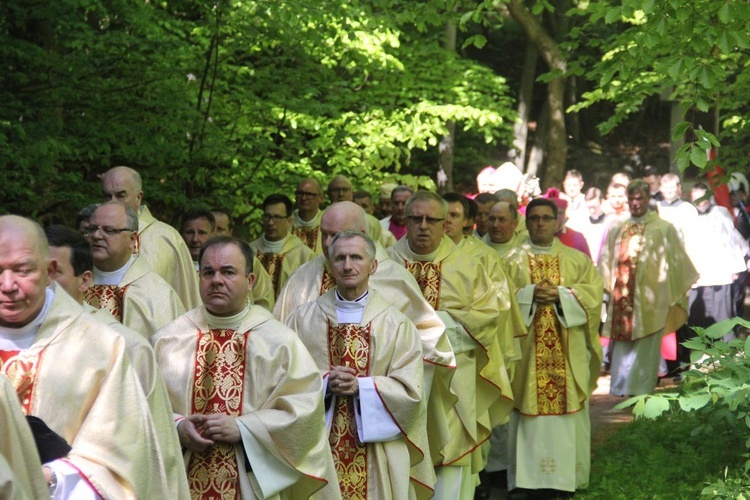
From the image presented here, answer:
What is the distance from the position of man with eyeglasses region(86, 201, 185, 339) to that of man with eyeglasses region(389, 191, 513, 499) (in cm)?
208

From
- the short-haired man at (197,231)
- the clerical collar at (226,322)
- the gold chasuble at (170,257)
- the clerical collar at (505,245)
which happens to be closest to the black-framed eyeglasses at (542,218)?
the clerical collar at (505,245)

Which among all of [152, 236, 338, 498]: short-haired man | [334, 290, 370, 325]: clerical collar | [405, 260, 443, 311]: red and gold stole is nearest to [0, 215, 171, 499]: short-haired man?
[152, 236, 338, 498]: short-haired man

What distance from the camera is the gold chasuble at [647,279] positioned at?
44.8ft

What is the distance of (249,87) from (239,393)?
7.30m

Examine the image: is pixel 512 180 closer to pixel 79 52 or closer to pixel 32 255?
pixel 79 52

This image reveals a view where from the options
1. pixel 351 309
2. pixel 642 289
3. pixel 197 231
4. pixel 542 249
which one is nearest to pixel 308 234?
pixel 197 231

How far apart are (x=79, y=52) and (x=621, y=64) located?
4462mm

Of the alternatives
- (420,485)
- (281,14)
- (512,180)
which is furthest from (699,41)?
(512,180)

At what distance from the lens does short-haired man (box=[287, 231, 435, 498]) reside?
257 inches

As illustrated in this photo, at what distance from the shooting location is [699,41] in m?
8.23

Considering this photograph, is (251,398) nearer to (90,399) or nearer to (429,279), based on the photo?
(90,399)

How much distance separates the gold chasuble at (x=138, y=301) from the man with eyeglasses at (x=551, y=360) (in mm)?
3840

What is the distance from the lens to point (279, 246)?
11.2 metres

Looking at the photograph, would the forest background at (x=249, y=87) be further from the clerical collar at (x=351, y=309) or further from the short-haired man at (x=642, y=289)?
the clerical collar at (x=351, y=309)
